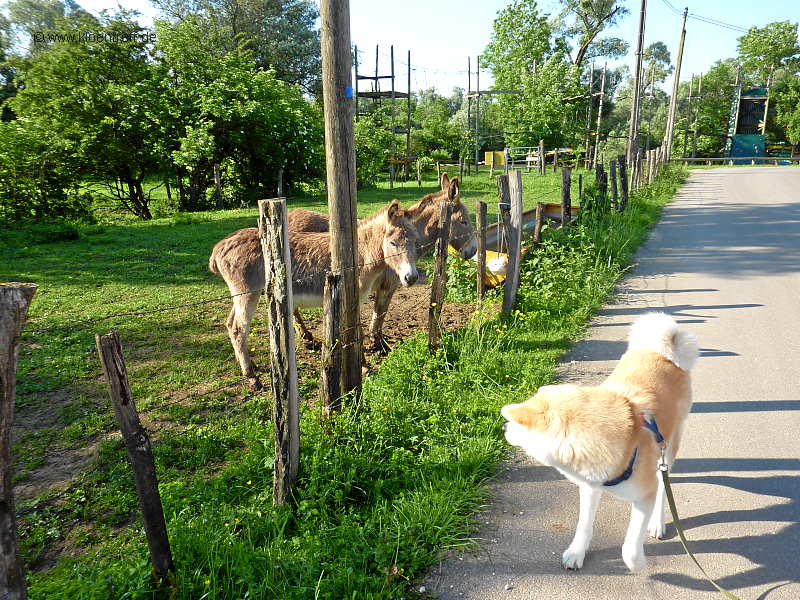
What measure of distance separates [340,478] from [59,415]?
320 cm

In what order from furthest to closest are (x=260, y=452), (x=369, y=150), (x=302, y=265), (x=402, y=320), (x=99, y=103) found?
(x=369, y=150), (x=99, y=103), (x=402, y=320), (x=302, y=265), (x=260, y=452)

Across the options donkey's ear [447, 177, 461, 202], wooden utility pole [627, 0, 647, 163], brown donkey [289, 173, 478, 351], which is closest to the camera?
brown donkey [289, 173, 478, 351]

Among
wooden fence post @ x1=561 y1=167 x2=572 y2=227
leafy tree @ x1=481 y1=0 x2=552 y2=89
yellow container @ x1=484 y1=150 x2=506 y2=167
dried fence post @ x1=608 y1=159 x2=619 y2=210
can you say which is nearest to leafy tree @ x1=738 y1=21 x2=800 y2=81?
leafy tree @ x1=481 y1=0 x2=552 y2=89

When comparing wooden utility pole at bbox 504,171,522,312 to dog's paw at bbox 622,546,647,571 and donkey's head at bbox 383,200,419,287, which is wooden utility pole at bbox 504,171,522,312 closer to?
donkey's head at bbox 383,200,419,287

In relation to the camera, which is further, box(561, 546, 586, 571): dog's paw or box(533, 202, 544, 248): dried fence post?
box(533, 202, 544, 248): dried fence post

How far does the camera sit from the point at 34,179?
14.4 meters

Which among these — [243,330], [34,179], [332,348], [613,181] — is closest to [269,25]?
[34,179]

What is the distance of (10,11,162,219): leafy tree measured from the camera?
15961 mm

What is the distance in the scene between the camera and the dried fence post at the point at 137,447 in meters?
2.26

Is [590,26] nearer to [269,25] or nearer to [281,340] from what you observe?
[269,25]

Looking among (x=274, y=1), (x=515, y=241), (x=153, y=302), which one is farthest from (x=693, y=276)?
(x=274, y=1)

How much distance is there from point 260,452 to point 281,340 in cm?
111

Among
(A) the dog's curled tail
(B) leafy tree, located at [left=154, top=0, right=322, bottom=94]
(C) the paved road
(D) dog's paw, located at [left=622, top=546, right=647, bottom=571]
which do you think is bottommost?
(C) the paved road

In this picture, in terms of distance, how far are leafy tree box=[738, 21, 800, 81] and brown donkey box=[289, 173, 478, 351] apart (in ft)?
202
